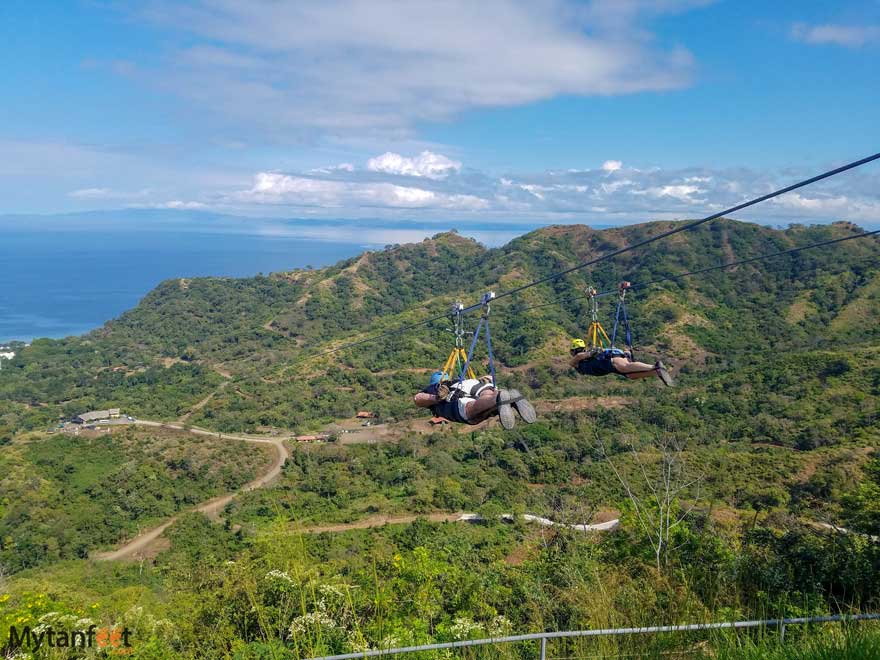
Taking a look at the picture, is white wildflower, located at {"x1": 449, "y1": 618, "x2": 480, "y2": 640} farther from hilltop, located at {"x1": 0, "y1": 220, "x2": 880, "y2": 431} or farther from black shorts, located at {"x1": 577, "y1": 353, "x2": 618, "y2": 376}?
hilltop, located at {"x1": 0, "y1": 220, "x2": 880, "y2": 431}

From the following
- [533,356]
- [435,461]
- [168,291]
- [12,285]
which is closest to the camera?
[435,461]

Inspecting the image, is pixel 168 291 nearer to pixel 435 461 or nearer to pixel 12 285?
pixel 435 461

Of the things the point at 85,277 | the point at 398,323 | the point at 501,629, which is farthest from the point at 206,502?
the point at 85,277

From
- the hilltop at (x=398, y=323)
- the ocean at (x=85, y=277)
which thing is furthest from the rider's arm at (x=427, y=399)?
the ocean at (x=85, y=277)

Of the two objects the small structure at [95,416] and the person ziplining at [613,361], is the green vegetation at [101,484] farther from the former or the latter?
the person ziplining at [613,361]

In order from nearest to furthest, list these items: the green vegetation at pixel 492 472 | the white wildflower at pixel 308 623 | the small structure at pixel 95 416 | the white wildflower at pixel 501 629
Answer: the white wildflower at pixel 308 623 → the white wildflower at pixel 501 629 → the green vegetation at pixel 492 472 → the small structure at pixel 95 416

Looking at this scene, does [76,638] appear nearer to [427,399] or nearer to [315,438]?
[427,399]

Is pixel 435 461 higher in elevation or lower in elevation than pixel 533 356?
lower

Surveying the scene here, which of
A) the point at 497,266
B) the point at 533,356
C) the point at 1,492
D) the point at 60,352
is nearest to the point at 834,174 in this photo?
the point at 1,492
